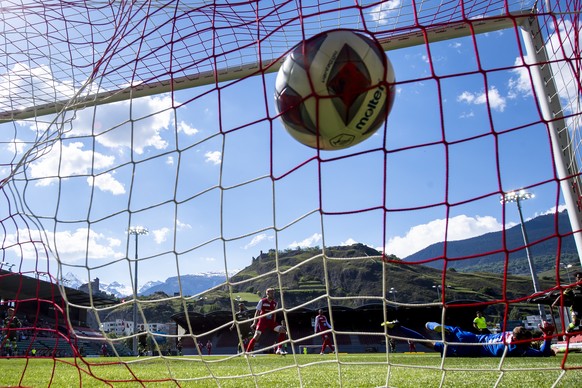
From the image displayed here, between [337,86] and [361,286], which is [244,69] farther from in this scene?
[361,286]

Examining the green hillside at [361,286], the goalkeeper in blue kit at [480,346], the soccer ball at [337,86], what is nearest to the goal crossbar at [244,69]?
the soccer ball at [337,86]

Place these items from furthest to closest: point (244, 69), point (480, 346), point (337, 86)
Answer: point (480, 346) < point (244, 69) < point (337, 86)

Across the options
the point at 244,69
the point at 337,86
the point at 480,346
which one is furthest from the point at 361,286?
the point at 337,86

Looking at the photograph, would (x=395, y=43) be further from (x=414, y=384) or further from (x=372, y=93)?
(x=414, y=384)

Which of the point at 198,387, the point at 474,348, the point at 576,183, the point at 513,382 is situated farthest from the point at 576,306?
the point at 198,387

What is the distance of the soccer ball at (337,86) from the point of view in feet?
8.04

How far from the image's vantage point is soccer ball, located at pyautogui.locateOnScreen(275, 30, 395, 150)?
2.45 meters

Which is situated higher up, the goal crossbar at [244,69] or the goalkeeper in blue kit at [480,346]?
the goal crossbar at [244,69]

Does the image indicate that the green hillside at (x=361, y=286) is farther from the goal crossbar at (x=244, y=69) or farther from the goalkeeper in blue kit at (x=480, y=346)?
the goal crossbar at (x=244, y=69)

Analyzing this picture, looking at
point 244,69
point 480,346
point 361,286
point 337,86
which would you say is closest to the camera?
point 337,86

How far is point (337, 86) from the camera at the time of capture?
2447 millimetres

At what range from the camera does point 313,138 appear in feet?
8.72

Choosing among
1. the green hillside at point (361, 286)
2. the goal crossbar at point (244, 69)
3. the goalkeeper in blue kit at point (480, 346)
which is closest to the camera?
the goal crossbar at point (244, 69)

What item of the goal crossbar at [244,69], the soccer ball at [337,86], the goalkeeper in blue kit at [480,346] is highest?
the goal crossbar at [244,69]
